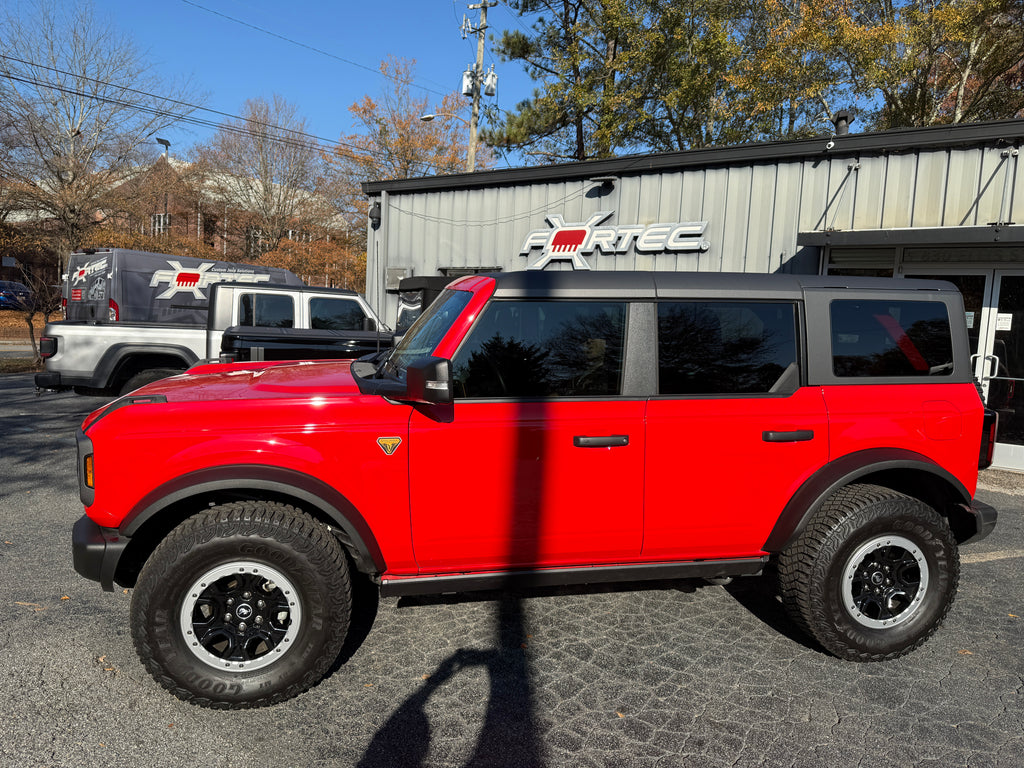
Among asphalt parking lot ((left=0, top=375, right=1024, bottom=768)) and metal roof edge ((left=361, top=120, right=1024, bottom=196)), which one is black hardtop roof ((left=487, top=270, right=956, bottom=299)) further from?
metal roof edge ((left=361, top=120, right=1024, bottom=196))

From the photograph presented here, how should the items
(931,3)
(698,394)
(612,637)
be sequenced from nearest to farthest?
(698,394) → (612,637) → (931,3)

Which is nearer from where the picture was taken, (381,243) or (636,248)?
(636,248)

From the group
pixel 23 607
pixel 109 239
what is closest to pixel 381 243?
pixel 23 607

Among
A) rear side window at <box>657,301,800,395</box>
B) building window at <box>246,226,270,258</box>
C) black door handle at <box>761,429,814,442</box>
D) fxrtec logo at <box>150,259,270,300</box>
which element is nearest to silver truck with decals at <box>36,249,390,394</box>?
fxrtec logo at <box>150,259,270,300</box>

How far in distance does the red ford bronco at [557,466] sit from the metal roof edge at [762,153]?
5896 mm

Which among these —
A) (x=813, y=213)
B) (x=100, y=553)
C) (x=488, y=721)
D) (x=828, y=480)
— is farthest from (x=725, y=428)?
(x=813, y=213)

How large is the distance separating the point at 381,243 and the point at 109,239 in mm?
13117

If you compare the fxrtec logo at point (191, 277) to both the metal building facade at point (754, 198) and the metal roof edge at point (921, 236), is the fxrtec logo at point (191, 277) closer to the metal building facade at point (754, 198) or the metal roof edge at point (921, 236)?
the metal building facade at point (754, 198)

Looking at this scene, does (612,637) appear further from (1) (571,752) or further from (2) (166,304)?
(2) (166,304)

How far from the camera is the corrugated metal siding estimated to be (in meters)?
8.05

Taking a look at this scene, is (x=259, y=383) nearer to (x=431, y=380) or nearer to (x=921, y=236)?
(x=431, y=380)

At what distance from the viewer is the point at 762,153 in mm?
9242

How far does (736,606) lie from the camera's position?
399 centimetres

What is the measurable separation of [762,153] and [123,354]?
911 cm
